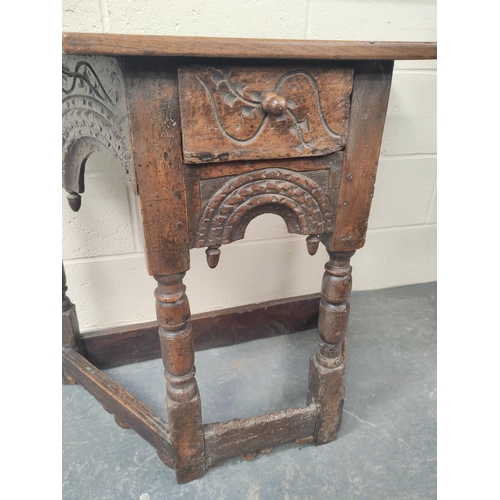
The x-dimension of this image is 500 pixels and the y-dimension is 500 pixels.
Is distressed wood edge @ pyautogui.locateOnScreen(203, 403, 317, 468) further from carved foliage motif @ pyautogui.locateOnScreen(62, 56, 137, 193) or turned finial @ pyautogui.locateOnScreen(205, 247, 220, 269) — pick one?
carved foliage motif @ pyautogui.locateOnScreen(62, 56, 137, 193)

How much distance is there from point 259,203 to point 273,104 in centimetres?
18

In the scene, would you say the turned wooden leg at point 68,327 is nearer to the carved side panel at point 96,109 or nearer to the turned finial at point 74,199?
the turned finial at point 74,199

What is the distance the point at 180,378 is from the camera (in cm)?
81

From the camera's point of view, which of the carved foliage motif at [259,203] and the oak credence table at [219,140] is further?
the carved foliage motif at [259,203]

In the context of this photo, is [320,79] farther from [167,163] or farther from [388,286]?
[388,286]

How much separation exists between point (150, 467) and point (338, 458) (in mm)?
447

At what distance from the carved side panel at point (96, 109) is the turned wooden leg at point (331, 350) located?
1.48 ft

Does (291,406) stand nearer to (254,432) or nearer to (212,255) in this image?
(254,432)

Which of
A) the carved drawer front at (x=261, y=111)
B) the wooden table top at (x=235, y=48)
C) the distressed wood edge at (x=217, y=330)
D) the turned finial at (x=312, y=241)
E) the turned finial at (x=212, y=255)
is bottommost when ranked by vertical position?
the distressed wood edge at (x=217, y=330)

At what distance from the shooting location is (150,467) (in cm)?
92

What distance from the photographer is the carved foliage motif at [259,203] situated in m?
0.69

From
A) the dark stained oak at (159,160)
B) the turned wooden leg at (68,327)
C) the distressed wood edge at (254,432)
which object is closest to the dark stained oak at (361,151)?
the dark stained oak at (159,160)


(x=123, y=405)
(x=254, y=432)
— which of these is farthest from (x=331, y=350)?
(x=123, y=405)

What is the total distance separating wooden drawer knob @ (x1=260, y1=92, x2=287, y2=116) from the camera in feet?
1.99
